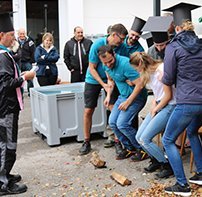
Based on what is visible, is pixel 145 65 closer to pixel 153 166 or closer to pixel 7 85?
pixel 153 166

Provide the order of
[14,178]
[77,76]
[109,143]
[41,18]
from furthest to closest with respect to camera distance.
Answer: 1. [41,18]
2. [77,76]
3. [109,143]
4. [14,178]

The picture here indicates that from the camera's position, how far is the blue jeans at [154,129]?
4.28 m

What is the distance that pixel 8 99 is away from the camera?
4164 millimetres

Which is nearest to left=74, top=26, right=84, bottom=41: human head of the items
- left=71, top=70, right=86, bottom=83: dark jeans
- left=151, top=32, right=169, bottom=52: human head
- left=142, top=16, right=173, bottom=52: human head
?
left=71, top=70, right=86, bottom=83: dark jeans

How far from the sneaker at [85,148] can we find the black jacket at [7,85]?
5.55 ft

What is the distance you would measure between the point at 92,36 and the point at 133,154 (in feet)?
20.3

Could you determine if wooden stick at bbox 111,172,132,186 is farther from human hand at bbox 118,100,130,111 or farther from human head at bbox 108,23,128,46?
human head at bbox 108,23,128,46

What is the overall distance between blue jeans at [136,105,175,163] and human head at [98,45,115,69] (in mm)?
885

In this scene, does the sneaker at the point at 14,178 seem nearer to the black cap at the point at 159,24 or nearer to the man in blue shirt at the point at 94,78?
the man in blue shirt at the point at 94,78

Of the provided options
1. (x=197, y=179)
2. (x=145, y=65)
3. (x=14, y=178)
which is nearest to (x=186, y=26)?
(x=145, y=65)

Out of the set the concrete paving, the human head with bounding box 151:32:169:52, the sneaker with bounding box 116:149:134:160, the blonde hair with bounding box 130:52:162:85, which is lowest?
the concrete paving

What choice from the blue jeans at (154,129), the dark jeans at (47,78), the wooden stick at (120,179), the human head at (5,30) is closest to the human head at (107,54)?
the blue jeans at (154,129)

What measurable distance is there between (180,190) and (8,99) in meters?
2.07

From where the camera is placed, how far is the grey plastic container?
19.4 feet
